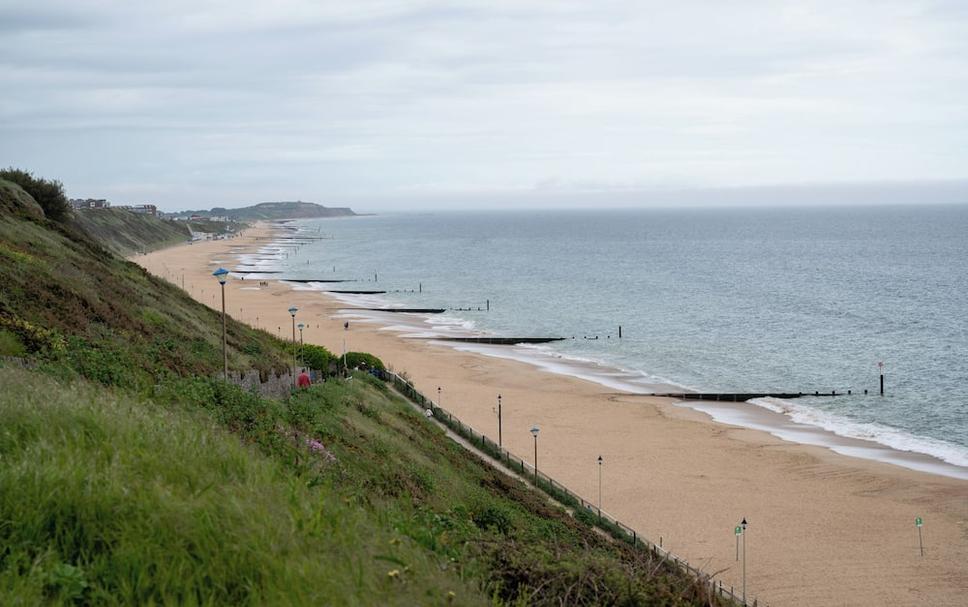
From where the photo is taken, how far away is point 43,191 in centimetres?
4566

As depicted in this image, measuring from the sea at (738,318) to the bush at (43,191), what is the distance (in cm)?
2673

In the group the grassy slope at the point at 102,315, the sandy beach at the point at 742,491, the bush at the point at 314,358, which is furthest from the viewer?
the bush at the point at 314,358

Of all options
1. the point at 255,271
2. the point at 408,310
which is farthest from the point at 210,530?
the point at 255,271

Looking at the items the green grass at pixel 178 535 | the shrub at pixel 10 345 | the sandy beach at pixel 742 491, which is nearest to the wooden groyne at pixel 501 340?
the sandy beach at pixel 742 491

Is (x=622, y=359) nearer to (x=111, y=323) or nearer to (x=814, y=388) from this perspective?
(x=814, y=388)

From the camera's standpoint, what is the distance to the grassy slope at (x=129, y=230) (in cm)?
12920

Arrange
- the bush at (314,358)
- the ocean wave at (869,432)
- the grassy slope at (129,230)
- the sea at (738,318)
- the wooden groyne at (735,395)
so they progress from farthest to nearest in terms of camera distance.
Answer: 1. the grassy slope at (129,230)
2. the wooden groyne at (735,395)
3. the sea at (738,318)
4. the bush at (314,358)
5. the ocean wave at (869,432)

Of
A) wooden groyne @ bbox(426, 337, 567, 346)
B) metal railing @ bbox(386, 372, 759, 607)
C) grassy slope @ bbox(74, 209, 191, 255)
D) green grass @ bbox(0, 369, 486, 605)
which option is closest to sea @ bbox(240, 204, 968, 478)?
wooden groyne @ bbox(426, 337, 567, 346)

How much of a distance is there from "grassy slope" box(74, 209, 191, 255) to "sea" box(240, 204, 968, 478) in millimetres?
19433

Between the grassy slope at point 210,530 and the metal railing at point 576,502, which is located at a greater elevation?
the grassy slope at point 210,530

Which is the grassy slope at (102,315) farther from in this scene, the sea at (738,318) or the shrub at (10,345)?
the sea at (738,318)

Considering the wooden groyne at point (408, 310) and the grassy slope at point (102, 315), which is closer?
the grassy slope at point (102, 315)

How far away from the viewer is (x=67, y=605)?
6164mm

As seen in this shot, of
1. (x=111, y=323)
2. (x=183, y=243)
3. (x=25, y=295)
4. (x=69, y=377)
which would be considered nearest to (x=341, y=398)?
(x=111, y=323)
